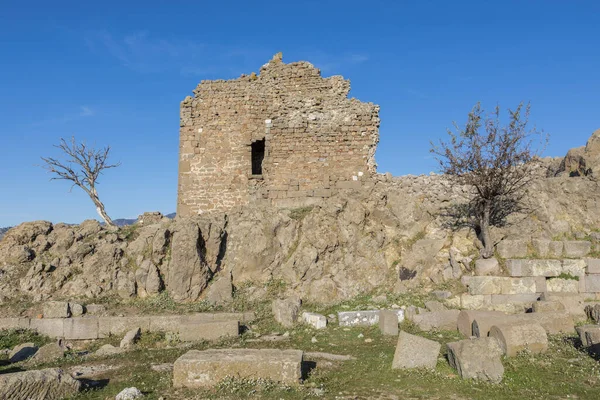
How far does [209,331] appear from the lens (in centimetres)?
1142

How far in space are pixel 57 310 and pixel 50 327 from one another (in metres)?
0.52

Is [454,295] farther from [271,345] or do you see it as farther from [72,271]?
[72,271]

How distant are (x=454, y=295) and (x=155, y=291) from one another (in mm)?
9644

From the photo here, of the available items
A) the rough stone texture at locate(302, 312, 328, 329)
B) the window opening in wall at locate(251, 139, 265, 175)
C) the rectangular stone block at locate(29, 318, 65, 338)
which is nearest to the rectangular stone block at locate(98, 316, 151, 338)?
the rectangular stone block at locate(29, 318, 65, 338)

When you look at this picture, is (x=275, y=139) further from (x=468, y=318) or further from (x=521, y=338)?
(x=521, y=338)

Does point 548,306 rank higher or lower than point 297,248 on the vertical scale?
lower

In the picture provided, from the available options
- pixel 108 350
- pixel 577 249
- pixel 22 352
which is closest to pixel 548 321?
pixel 577 249

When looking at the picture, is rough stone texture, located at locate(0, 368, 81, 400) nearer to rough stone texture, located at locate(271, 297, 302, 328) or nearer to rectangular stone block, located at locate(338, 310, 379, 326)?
rough stone texture, located at locate(271, 297, 302, 328)

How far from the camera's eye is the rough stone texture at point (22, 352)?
11258 millimetres

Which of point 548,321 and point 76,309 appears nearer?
point 548,321

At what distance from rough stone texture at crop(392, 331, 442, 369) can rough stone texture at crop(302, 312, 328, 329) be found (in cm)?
408

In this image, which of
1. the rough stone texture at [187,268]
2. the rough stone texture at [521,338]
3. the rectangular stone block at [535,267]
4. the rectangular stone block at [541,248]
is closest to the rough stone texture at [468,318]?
the rough stone texture at [521,338]

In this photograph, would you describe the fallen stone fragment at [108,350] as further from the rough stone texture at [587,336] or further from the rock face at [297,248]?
the rough stone texture at [587,336]

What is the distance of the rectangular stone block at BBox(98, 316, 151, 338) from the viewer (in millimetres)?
13086
